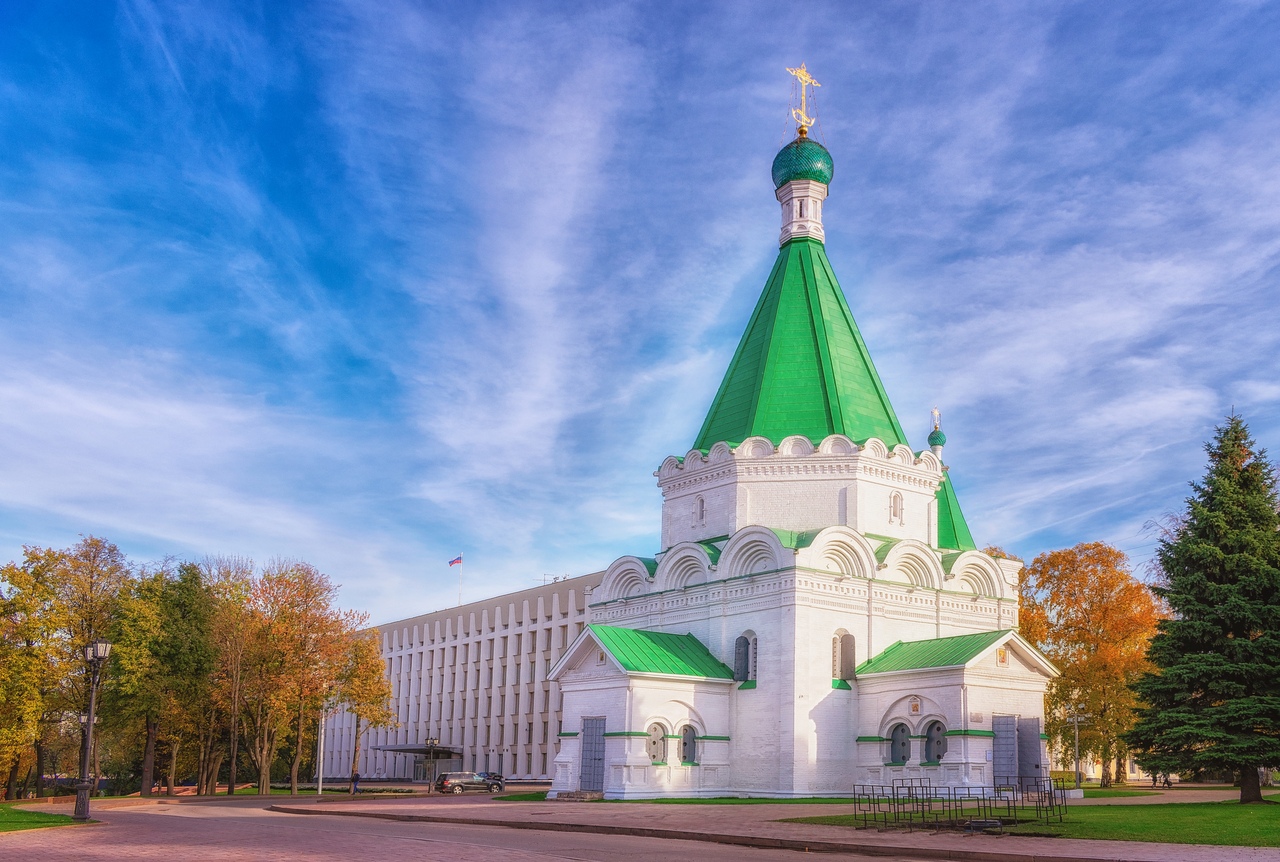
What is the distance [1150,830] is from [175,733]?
1463 inches

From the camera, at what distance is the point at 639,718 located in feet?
96.0

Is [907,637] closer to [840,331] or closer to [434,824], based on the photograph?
[840,331]

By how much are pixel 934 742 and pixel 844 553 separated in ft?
19.2

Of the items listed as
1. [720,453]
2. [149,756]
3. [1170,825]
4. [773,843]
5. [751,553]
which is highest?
[720,453]

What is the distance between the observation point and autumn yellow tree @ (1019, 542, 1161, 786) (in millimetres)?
37938

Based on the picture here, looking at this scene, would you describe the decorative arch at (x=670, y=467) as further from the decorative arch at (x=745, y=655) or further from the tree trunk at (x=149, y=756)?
the tree trunk at (x=149, y=756)

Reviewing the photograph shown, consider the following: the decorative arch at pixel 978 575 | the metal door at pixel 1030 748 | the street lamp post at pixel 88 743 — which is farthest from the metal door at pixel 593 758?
the street lamp post at pixel 88 743

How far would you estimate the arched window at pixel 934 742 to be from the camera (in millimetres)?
28125

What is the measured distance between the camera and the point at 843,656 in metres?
31.4

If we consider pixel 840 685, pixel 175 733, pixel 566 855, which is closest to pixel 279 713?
pixel 175 733

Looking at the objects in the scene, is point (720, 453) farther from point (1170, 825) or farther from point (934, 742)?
point (1170, 825)

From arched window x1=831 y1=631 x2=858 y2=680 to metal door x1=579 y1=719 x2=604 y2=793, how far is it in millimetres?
6685

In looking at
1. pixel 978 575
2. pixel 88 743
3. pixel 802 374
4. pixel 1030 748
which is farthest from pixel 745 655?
pixel 88 743

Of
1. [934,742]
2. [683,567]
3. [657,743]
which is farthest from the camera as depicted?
[683,567]
